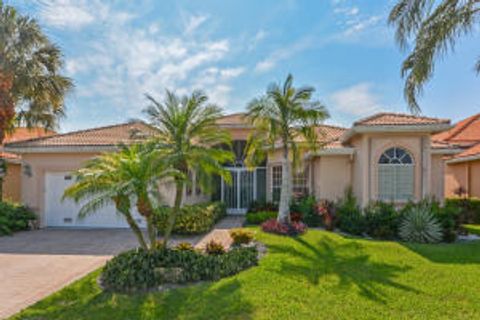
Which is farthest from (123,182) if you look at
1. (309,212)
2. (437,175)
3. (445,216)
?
(437,175)

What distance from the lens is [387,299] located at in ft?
19.7

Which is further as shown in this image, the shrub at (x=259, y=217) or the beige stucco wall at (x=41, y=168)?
the beige stucco wall at (x=41, y=168)

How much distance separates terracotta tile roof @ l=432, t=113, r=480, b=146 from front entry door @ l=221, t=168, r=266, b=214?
1678cm

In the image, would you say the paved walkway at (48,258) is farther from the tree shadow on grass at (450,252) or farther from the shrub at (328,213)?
the tree shadow on grass at (450,252)

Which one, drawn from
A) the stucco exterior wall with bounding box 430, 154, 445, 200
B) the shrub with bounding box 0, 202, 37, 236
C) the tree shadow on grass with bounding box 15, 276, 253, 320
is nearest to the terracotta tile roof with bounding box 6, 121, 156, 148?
the shrub with bounding box 0, 202, 37, 236

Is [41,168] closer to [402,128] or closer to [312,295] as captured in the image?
[312,295]

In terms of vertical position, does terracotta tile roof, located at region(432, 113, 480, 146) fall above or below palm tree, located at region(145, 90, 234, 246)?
above

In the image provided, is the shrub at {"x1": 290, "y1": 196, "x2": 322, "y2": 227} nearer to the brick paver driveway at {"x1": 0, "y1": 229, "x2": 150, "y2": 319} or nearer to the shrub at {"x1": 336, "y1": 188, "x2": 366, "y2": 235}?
the shrub at {"x1": 336, "y1": 188, "x2": 366, "y2": 235}

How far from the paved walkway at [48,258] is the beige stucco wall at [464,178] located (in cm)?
1969

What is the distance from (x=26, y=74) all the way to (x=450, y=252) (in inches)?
734

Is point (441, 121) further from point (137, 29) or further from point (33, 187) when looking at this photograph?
point (33, 187)

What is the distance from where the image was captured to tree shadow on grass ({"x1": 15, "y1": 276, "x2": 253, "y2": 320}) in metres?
5.53

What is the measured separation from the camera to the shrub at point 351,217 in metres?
11.9

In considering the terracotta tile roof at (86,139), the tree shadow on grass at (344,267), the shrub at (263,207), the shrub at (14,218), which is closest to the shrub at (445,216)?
the tree shadow on grass at (344,267)
